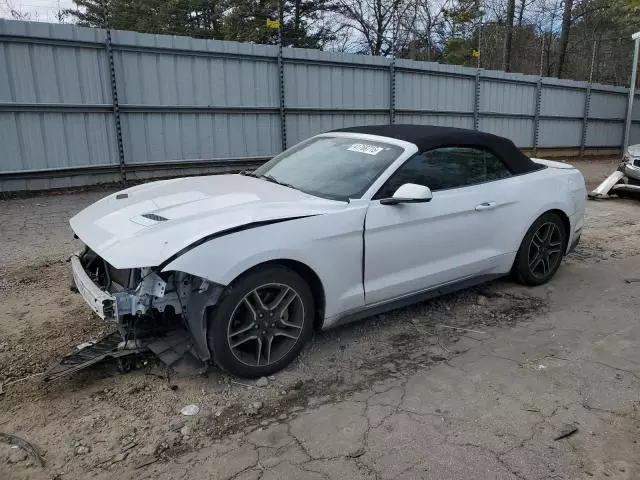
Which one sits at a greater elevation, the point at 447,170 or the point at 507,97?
the point at 507,97

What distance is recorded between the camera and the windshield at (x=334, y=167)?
3777mm

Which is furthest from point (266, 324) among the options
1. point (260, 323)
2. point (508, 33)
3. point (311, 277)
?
point (508, 33)

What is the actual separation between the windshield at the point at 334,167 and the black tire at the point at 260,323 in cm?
78

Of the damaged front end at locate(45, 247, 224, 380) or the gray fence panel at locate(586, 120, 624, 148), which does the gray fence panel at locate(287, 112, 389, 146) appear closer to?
the damaged front end at locate(45, 247, 224, 380)

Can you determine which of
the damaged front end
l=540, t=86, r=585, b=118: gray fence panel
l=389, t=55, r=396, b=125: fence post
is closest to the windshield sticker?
the damaged front end

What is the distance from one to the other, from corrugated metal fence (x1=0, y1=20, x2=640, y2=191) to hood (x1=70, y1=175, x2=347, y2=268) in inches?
220

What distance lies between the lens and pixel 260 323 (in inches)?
126

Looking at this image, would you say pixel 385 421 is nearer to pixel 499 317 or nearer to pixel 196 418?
pixel 196 418

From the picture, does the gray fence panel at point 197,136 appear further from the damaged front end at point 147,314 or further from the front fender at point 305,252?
the front fender at point 305,252

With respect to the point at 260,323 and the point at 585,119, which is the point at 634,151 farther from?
the point at 585,119

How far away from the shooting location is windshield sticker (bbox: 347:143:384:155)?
13.3 ft

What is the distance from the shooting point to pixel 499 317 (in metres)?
4.41

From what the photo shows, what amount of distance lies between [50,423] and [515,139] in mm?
16594

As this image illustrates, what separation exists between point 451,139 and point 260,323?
227cm
